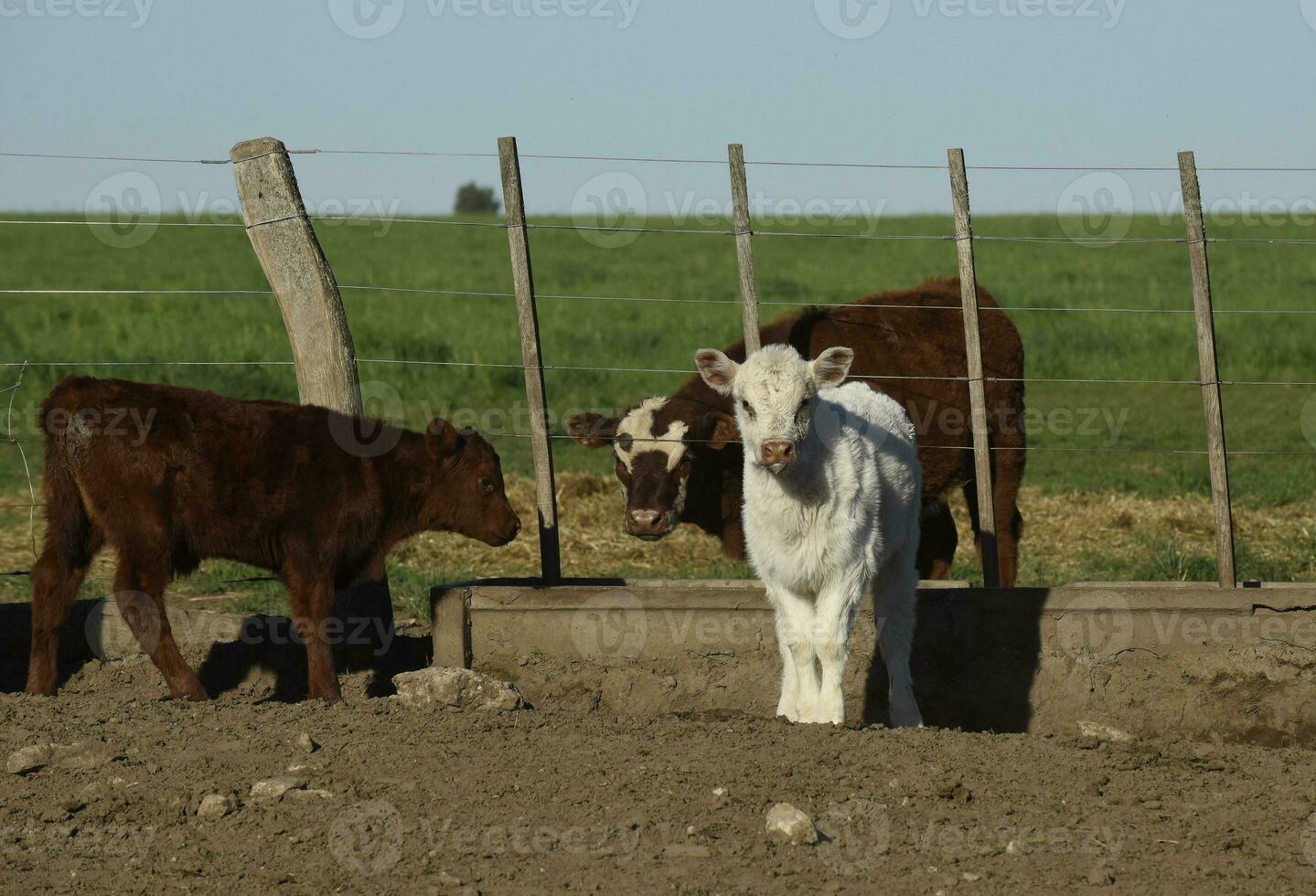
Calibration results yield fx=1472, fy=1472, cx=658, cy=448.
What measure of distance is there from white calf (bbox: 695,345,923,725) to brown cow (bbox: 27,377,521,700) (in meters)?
1.92

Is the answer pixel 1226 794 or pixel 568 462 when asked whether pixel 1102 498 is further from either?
pixel 1226 794

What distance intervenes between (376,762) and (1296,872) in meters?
3.01

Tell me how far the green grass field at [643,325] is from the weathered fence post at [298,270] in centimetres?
304

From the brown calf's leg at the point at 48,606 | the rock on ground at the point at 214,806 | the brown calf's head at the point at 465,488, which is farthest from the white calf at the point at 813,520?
the brown calf's leg at the point at 48,606

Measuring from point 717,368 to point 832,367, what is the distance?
1.71 feet

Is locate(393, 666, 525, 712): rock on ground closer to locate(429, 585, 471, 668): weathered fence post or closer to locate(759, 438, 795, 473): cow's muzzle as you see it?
locate(429, 585, 471, 668): weathered fence post

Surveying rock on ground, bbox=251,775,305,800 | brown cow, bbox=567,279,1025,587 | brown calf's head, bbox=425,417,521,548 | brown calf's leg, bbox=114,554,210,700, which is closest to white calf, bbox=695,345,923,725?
brown cow, bbox=567,279,1025,587

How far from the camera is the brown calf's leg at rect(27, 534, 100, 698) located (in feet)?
22.3

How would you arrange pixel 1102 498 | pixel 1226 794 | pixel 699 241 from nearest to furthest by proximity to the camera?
1. pixel 1226 794
2. pixel 1102 498
3. pixel 699 241

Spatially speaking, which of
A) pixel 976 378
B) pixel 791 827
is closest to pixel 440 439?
pixel 976 378

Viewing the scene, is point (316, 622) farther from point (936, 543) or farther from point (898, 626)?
point (936, 543)

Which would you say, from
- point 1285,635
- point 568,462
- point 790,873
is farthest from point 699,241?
point 790,873

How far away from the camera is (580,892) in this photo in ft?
13.9

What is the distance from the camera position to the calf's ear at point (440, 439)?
7.51m
